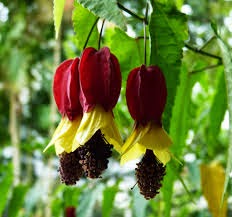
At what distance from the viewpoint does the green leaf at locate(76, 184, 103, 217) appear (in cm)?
109

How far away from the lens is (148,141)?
1.93 ft

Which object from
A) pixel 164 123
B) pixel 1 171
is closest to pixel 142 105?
pixel 164 123

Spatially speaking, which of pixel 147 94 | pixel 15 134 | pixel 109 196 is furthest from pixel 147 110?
pixel 15 134

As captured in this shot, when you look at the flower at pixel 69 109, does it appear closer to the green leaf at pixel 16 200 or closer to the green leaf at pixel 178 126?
the green leaf at pixel 178 126

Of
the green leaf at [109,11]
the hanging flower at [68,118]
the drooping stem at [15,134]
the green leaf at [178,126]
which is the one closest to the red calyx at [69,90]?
the hanging flower at [68,118]

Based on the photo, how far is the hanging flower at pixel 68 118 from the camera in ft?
1.96

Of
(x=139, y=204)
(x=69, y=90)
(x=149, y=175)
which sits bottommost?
(x=139, y=204)

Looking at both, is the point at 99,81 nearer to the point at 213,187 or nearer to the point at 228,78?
the point at 228,78

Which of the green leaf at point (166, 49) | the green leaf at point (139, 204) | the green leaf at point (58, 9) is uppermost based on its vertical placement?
the green leaf at point (58, 9)

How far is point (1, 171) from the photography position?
1.38m

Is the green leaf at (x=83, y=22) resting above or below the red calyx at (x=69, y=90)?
above

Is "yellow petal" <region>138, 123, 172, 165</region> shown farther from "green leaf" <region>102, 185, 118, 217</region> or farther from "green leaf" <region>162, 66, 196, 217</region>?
"green leaf" <region>102, 185, 118, 217</region>

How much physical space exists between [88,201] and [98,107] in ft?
1.91

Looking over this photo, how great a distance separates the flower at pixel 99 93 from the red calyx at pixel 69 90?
1.0 inches
